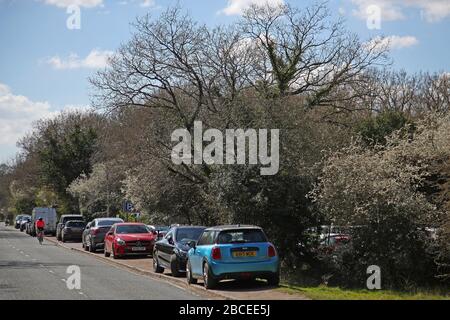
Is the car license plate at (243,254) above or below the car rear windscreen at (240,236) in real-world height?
below

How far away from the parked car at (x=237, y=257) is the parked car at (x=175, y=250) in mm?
3129

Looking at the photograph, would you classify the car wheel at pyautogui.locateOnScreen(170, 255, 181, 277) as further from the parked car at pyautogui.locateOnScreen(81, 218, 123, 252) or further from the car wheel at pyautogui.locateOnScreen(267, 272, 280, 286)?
the parked car at pyautogui.locateOnScreen(81, 218, 123, 252)

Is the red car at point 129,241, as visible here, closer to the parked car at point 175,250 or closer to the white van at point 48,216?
the parked car at point 175,250

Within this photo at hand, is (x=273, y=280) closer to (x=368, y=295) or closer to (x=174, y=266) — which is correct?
(x=368, y=295)

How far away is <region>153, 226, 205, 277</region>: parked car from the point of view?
65.1 feet

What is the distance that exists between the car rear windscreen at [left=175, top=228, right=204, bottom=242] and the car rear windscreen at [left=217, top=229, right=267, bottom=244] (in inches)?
167

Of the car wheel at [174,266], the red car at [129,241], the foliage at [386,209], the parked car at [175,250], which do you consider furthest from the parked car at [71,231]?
the foliage at [386,209]

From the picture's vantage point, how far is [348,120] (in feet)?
119

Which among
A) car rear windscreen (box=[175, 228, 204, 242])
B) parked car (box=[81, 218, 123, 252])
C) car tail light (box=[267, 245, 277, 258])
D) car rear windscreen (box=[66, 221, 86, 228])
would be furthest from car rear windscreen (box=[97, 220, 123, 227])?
A: car tail light (box=[267, 245, 277, 258])

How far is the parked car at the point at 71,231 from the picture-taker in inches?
1823

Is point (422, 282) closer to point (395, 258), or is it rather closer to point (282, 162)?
point (395, 258)

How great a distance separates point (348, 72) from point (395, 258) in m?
19.6

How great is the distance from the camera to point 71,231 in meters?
46.4
